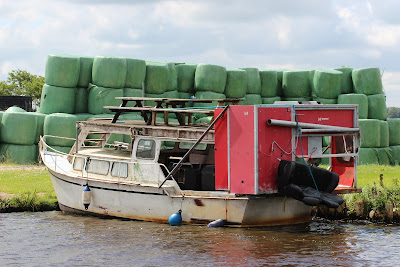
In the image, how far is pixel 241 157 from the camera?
16.3 metres

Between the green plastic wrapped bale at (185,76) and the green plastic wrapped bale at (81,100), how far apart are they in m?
4.07

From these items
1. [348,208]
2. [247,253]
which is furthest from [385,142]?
[247,253]

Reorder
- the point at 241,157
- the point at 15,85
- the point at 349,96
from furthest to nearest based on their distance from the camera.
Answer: the point at 15,85 → the point at 349,96 → the point at 241,157

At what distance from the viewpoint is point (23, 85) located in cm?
6725

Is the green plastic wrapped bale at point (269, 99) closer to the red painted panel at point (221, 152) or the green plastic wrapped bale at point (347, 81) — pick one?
the green plastic wrapped bale at point (347, 81)

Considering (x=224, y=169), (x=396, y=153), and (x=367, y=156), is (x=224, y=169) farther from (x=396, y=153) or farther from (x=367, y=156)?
(x=396, y=153)

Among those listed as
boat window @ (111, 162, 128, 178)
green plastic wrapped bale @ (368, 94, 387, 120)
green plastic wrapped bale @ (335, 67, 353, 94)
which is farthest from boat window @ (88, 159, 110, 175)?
green plastic wrapped bale @ (368, 94, 387, 120)

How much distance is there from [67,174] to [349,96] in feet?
47.8

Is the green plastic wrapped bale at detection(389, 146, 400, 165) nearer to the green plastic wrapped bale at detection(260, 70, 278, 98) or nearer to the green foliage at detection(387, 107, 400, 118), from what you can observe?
the green plastic wrapped bale at detection(260, 70, 278, 98)

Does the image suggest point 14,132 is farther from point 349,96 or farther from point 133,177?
point 349,96

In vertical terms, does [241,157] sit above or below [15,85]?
below

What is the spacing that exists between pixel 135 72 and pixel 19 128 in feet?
16.6

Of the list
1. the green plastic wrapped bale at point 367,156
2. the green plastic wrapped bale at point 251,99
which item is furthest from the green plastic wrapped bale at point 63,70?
the green plastic wrapped bale at point 367,156

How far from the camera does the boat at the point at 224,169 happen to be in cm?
1627
